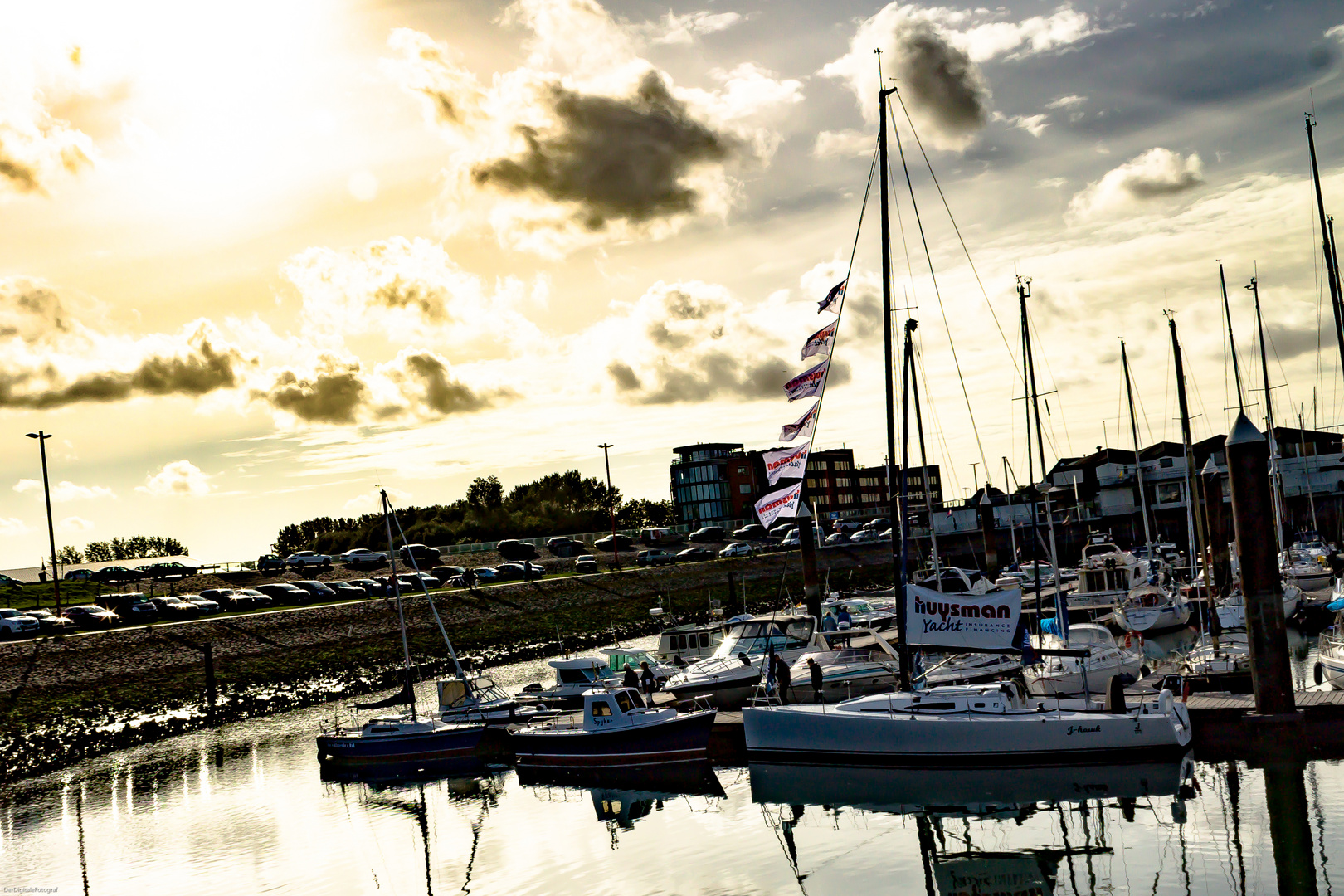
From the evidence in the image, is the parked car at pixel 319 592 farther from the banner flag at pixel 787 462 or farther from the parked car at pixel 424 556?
the banner flag at pixel 787 462

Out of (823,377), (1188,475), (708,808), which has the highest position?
(823,377)

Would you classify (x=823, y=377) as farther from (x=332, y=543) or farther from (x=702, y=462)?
(x=702, y=462)

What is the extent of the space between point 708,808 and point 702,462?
152 metres

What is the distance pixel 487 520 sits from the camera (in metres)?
149

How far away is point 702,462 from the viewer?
17925 cm

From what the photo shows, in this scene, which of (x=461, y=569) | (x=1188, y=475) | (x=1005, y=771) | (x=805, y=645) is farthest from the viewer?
(x=461, y=569)

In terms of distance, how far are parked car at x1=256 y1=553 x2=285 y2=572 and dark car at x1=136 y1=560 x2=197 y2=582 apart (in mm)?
5499

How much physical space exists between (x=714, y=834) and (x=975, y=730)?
23.5 ft

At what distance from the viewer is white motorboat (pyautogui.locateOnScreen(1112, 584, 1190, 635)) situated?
164 ft

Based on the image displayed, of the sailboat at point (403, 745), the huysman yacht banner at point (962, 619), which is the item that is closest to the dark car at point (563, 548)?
the sailboat at point (403, 745)

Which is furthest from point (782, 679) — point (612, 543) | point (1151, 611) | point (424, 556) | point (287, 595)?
point (612, 543)

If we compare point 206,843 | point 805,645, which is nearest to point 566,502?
point 805,645

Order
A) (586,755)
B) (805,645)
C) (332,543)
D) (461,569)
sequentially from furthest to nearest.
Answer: (332,543)
(461,569)
(805,645)
(586,755)

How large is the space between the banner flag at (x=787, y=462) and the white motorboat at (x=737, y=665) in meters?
8.34
